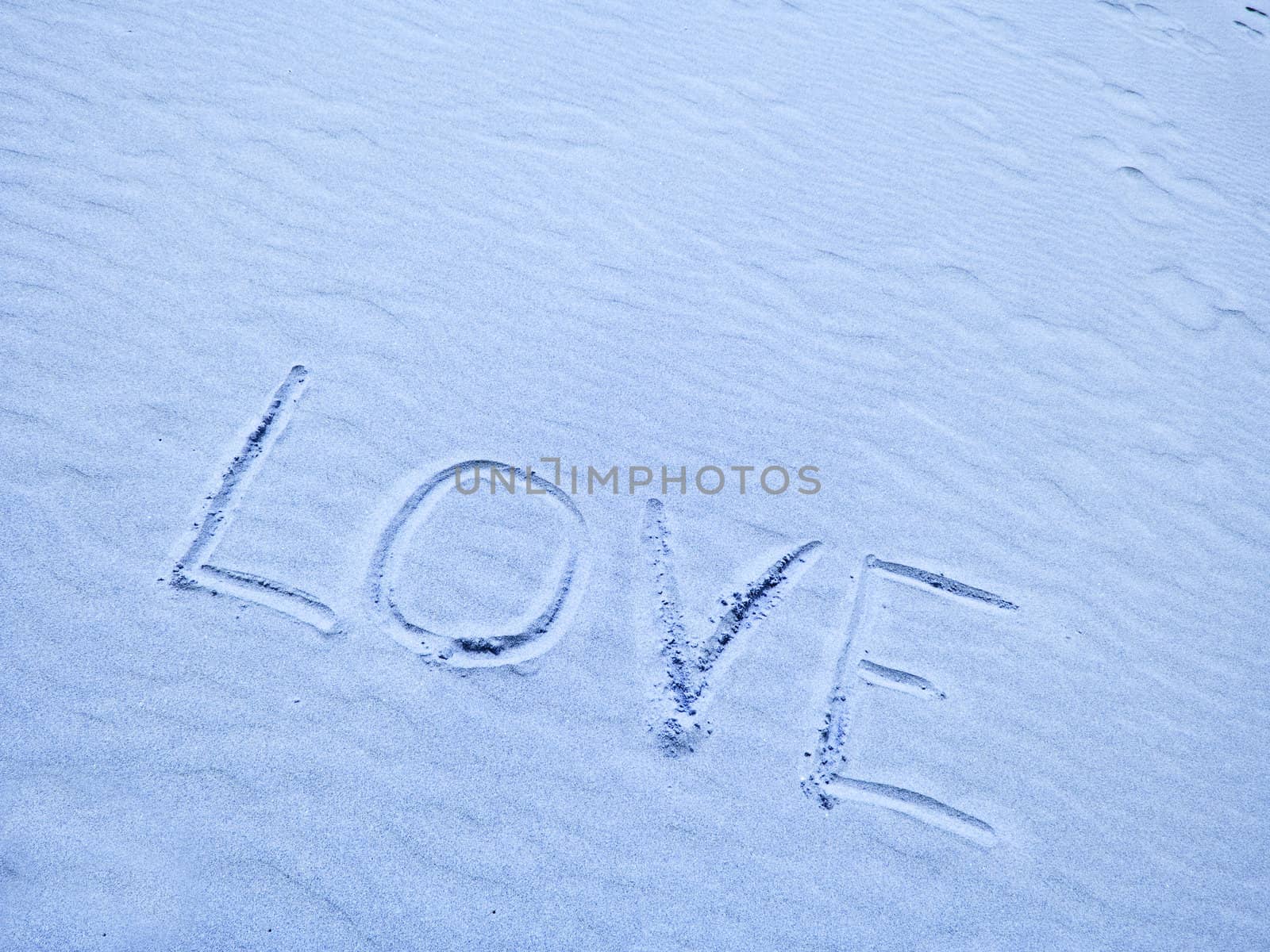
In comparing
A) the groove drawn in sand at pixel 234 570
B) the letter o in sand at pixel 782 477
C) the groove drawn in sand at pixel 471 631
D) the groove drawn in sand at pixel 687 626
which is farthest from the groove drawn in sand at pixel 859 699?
the groove drawn in sand at pixel 234 570

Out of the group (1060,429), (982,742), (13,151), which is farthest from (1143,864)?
(13,151)

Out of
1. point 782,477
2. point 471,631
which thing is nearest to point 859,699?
point 782,477

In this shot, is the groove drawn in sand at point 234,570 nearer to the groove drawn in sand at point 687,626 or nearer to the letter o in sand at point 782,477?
the groove drawn in sand at point 687,626

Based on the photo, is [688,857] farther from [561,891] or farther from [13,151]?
[13,151]

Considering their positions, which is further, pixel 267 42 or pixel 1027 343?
pixel 267 42

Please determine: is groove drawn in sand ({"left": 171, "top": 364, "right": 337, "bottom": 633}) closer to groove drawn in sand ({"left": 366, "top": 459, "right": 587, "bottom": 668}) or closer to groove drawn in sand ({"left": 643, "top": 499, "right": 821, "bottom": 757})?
groove drawn in sand ({"left": 366, "top": 459, "right": 587, "bottom": 668})
